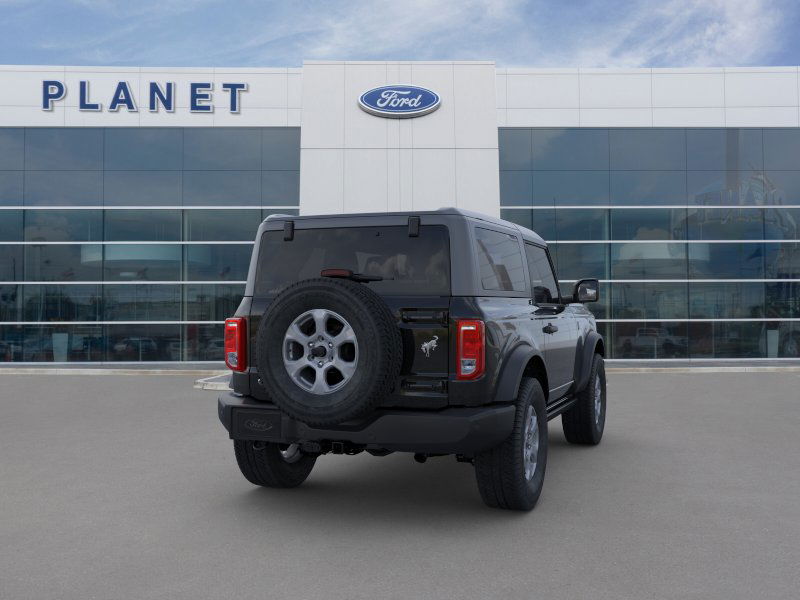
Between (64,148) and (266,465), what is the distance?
19611 mm

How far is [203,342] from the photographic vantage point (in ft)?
72.6

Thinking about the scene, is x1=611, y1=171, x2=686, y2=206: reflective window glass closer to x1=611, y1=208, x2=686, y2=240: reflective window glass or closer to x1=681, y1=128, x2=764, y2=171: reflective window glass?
x1=611, y1=208, x2=686, y2=240: reflective window glass

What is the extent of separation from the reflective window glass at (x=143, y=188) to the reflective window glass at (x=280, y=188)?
2.47m

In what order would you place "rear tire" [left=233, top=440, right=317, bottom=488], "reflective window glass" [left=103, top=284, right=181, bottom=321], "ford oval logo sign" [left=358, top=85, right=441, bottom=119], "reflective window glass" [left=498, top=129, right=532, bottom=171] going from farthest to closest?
"reflective window glass" [left=498, top=129, right=532, bottom=171] → "reflective window glass" [left=103, top=284, right=181, bottom=321] → "ford oval logo sign" [left=358, top=85, right=441, bottom=119] → "rear tire" [left=233, top=440, right=317, bottom=488]

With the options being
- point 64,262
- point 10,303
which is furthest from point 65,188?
point 10,303

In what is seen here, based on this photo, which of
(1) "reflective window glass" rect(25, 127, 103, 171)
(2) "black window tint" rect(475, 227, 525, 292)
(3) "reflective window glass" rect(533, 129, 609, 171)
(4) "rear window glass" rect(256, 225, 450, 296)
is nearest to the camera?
(4) "rear window glass" rect(256, 225, 450, 296)

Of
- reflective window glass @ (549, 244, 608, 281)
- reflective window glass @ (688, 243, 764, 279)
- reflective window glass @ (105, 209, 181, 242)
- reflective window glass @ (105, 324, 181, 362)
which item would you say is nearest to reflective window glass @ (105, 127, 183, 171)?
reflective window glass @ (105, 209, 181, 242)

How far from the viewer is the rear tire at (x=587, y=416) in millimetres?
7793

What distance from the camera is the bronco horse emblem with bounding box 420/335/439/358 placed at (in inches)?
187

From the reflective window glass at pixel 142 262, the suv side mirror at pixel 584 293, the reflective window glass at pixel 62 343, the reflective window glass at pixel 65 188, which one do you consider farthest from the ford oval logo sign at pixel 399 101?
the suv side mirror at pixel 584 293

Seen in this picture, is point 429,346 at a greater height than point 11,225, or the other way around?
point 11,225

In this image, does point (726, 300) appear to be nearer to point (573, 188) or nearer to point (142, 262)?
point (573, 188)

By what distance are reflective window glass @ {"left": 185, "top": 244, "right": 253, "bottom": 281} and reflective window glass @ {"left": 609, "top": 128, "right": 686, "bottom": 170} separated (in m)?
11.2

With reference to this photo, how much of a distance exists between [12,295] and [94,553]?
20.3m
